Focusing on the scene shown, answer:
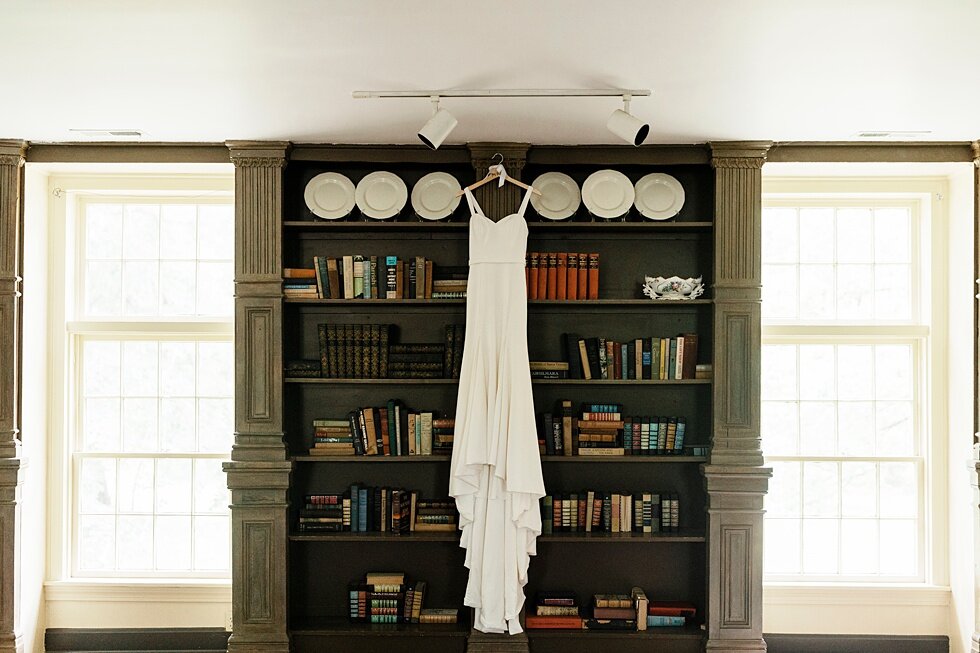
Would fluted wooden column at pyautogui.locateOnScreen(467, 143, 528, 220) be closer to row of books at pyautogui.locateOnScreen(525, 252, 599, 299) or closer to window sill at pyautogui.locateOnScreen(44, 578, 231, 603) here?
row of books at pyautogui.locateOnScreen(525, 252, 599, 299)

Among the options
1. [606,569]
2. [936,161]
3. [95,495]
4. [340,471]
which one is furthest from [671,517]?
[95,495]

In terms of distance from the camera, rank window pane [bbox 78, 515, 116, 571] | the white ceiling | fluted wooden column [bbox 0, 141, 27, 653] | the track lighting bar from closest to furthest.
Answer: the white ceiling < the track lighting bar < fluted wooden column [bbox 0, 141, 27, 653] < window pane [bbox 78, 515, 116, 571]

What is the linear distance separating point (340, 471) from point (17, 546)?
1.66m

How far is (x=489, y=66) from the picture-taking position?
349 centimetres

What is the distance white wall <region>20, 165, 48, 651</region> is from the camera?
4.93 m

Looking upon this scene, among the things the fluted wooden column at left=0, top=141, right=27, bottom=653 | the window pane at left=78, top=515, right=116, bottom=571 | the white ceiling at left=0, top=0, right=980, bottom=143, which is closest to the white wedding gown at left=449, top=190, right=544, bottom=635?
the white ceiling at left=0, top=0, right=980, bottom=143

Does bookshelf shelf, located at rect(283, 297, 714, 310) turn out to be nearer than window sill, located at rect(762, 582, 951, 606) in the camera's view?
Yes

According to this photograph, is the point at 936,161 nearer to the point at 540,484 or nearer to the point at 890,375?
the point at 890,375

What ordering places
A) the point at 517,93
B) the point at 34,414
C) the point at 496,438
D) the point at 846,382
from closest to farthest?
the point at 517,93 → the point at 496,438 → the point at 34,414 → the point at 846,382

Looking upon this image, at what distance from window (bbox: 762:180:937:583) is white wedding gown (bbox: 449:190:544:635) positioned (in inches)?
65.0

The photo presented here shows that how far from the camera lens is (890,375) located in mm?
5387

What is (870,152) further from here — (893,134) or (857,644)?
(857,644)

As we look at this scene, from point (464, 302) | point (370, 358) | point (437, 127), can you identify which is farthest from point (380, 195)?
point (437, 127)

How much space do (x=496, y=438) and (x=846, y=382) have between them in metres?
2.21
